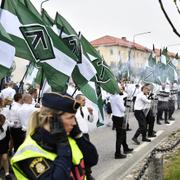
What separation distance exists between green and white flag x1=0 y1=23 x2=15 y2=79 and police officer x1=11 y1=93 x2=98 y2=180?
11.8 ft

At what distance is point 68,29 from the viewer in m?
8.70

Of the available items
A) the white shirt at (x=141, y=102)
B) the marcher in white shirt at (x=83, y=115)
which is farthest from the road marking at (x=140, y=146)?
the marcher in white shirt at (x=83, y=115)

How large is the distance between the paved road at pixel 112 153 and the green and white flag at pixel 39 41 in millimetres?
2015

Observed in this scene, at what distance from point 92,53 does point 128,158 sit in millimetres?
2522

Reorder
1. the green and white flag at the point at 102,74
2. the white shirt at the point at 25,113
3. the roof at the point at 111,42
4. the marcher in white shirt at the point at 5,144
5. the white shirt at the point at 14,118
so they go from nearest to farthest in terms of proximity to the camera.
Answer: the marcher in white shirt at the point at 5,144
the white shirt at the point at 25,113
the white shirt at the point at 14,118
the green and white flag at the point at 102,74
the roof at the point at 111,42

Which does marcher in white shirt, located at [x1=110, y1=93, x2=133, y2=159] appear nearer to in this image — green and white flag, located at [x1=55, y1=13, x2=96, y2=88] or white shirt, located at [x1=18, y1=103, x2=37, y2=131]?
green and white flag, located at [x1=55, y1=13, x2=96, y2=88]

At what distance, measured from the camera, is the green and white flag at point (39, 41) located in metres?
6.89

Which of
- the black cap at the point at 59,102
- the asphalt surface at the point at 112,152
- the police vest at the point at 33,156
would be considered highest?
the black cap at the point at 59,102

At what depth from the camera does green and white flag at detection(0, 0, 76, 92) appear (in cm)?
689

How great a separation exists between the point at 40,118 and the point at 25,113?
569cm

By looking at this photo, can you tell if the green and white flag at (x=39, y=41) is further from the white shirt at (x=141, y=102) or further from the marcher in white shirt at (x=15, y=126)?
the white shirt at (x=141, y=102)

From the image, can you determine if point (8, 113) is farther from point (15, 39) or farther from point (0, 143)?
point (15, 39)

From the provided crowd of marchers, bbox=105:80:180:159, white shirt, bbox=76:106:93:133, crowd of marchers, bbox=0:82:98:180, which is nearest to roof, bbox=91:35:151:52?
crowd of marchers, bbox=105:80:180:159

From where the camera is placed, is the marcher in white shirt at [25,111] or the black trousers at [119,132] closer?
the marcher in white shirt at [25,111]
